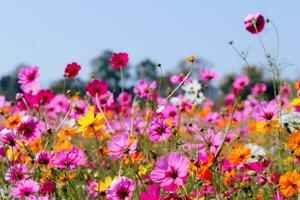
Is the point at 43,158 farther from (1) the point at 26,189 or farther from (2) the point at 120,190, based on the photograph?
(2) the point at 120,190

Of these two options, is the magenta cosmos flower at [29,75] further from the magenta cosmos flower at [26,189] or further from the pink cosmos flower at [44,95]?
the magenta cosmos flower at [26,189]

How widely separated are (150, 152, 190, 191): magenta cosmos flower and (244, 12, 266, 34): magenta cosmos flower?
113 cm

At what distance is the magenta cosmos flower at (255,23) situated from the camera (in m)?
2.85

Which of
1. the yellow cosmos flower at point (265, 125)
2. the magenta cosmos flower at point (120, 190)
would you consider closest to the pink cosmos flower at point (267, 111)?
the yellow cosmos flower at point (265, 125)

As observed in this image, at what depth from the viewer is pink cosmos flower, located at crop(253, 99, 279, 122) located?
243 centimetres

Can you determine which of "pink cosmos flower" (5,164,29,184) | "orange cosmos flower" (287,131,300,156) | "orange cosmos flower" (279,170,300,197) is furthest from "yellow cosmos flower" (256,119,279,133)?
"pink cosmos flower" (5,164,29,184)

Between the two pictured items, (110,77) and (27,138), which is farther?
(110,77)

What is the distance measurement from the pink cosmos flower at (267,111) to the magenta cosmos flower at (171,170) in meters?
0.66

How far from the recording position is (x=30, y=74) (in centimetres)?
341

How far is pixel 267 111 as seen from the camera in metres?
2.45

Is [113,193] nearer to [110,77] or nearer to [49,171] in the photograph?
[49,171]

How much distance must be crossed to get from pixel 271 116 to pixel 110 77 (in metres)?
56.4

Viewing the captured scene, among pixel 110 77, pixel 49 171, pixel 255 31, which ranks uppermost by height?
pixel 255 31

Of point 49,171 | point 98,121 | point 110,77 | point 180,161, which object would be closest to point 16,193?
point 49,171
